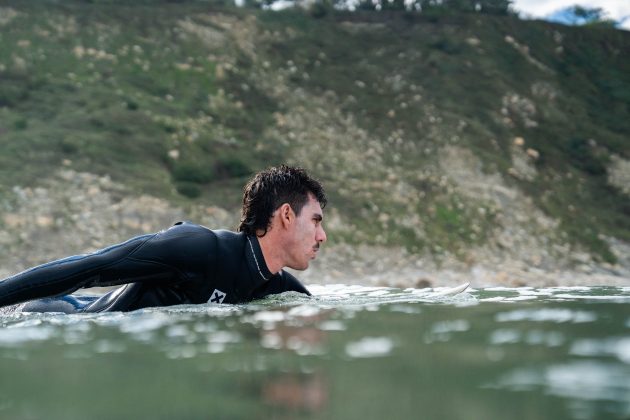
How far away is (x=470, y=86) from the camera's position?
97.8ft

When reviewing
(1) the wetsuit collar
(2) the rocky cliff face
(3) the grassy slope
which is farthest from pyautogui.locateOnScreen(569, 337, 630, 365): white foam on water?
(3) the grassy slope

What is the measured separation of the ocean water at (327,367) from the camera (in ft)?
4.66

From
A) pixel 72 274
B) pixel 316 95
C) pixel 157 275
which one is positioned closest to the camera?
pixel 72 274

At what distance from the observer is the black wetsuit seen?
394cm

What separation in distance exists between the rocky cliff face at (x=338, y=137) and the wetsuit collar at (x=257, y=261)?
529 inches

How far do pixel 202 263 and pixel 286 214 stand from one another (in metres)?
0.61

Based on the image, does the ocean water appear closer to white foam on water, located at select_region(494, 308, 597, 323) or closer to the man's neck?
white foam on water, located at select_region(494, 308, 597, 323)

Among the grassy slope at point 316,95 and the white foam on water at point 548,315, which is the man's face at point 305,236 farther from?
the grassy slope at point 316,95

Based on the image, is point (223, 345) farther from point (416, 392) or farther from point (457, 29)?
point (457, 29)

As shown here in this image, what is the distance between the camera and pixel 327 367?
6.04 feet

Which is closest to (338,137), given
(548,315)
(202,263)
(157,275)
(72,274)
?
(202,263)

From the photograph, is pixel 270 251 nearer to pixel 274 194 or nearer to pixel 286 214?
pixel 286 214

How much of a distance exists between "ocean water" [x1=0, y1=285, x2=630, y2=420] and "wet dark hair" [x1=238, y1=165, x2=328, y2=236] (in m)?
1.59

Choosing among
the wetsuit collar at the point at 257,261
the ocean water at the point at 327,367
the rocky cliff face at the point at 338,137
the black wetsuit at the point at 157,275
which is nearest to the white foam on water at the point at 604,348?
the ocean water at the point at 327,367
